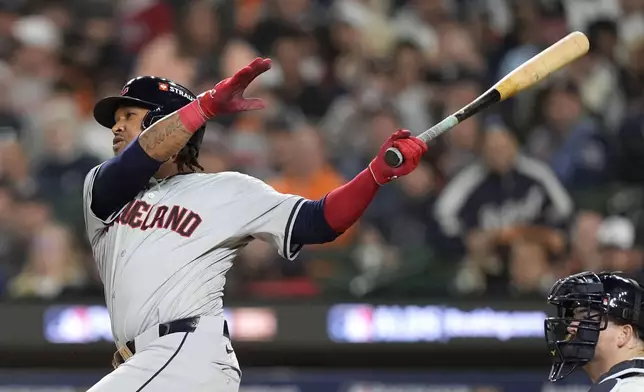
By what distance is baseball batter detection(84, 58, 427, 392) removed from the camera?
4.29m

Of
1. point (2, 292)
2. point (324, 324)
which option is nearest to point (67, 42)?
point (2, 292)

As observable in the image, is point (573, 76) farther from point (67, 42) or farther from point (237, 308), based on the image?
point (67, 42)

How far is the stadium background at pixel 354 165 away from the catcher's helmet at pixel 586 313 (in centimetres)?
385

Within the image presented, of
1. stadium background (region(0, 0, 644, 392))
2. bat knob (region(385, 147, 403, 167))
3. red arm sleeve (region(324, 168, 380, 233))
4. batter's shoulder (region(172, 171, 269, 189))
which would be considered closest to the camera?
bat knob (region(385, 147, 403, 167))

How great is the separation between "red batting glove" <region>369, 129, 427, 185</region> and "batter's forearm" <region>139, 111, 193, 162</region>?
25.5 inches

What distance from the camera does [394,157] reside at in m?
4.20

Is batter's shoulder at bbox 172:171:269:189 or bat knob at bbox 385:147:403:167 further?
batter's shoulder at bbox 172:171:269:189

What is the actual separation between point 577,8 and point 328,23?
2.08m

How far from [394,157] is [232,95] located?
23.0 inches

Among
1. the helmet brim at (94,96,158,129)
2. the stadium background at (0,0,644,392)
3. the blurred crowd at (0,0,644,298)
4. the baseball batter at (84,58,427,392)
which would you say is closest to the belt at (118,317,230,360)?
the baseball batter at (84,58,427,392)

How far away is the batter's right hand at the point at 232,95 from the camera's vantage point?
4.24m

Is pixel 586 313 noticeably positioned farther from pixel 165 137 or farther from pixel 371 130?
pixel 371 130

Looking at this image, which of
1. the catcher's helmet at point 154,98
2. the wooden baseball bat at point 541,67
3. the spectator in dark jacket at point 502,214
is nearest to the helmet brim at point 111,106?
the catcher's helmet at point 154,98

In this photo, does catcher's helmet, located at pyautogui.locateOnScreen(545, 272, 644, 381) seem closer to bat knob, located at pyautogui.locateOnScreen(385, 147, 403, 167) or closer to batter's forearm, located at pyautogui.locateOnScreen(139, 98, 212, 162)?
bat knob, located at pyautogui.locateOnScreen(385, 147, 403, 167)
